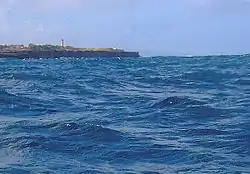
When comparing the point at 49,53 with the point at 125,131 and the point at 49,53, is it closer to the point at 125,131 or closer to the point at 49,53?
the point at 49,53

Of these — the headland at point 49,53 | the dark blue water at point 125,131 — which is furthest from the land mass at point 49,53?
the dark blue water at point 125,131

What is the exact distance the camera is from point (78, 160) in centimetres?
957

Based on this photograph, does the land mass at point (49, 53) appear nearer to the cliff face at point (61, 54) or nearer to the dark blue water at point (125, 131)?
the cliff face at point (61, 54)

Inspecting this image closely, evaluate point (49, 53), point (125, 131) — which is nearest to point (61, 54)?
point (49, 53)

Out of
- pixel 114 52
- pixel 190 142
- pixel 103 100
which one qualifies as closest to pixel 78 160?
pixel 190 142

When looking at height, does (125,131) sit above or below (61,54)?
below

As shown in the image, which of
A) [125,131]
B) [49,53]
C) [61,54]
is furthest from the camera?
[61,54]

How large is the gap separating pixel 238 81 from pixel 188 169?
1640cm

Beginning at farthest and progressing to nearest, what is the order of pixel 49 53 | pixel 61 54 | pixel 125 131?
1. pixel 61 54
2. pixel 49 53
3. pixel 125 131

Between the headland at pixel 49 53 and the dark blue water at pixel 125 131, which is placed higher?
the headland at pixel 49 53

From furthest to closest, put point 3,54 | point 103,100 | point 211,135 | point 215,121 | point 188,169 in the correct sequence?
point 3,54, point 103,100, point 215,121, point 211,135, point 188,169

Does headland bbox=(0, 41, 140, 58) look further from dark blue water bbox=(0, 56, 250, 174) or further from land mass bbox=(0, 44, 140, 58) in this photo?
dark blue water bbox=(0, 56, 250, 174)

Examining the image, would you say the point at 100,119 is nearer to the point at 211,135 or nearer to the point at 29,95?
the point at 211,135

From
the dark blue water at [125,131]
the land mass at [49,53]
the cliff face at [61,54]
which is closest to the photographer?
the dark blue water at [125,131]
